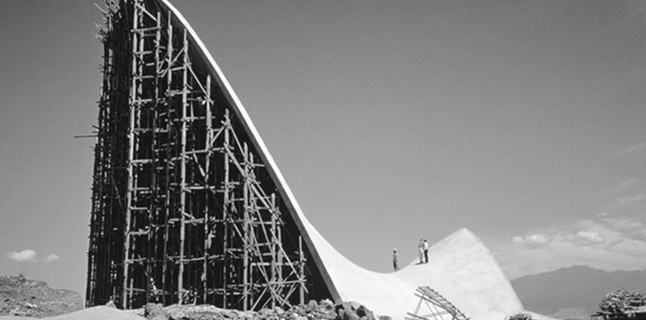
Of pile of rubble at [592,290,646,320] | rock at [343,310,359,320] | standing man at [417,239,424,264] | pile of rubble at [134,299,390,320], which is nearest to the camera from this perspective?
pile of rubble at [134,299,390,320]

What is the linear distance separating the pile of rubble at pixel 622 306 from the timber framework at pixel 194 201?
923 centimetres

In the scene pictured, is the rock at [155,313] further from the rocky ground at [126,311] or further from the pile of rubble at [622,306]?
the pile of rubble at [622,306]

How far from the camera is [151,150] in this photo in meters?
26.0

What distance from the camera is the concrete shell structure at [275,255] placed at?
22.8 metres

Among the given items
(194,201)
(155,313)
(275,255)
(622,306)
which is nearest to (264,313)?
(155,313)

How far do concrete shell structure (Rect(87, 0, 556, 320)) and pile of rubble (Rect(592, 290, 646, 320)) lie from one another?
617 centimetres

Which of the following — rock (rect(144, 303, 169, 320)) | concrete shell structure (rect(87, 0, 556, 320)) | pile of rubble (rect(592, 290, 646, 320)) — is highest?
concrete shell structure (rect(87, 0, 556, 320))

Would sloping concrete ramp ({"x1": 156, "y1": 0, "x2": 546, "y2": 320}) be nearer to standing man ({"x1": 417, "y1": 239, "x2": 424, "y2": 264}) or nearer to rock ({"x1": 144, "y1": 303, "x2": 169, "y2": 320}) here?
standing man ({"x1": 417, "y1": 239, "x2": 424, "y2": 264})

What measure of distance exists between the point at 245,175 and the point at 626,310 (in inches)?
531

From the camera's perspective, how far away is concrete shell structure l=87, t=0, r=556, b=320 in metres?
22.8


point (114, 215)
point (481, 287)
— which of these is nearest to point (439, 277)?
point (481, 287)

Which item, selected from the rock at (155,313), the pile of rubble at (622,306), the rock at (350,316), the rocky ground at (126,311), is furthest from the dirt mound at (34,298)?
the pile of rubble at (622,306)

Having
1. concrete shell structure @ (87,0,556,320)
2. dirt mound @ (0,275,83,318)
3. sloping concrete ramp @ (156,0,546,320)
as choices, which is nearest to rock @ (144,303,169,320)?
concrete shell structure @ (87,0,556,320)

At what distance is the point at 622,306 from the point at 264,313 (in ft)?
35.5
